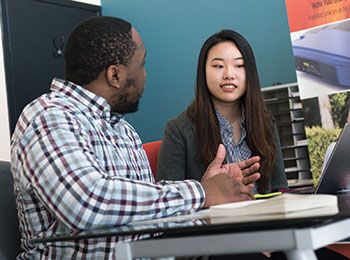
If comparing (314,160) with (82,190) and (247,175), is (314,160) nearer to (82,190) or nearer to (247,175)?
(247,175)

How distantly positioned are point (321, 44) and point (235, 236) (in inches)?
96.3

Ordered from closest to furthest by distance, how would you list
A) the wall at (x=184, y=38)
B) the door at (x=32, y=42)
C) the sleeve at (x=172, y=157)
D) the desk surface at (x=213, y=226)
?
the desk surface at (x=213, y=226), the sleeve at (x=172, y=157), the wall at (x=184, y=38), the door at (x=32, y=42)

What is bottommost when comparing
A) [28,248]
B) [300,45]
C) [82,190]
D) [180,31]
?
[28,248]

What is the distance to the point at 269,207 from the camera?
114cm

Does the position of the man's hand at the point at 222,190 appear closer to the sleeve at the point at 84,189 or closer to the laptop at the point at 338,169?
the sleeve at the point at 84,189

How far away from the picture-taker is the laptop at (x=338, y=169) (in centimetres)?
178

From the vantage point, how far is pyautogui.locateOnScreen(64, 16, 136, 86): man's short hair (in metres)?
1.73

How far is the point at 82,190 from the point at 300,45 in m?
2.26

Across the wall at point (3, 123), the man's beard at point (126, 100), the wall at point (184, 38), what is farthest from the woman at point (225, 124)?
the wall at point (3, 123)

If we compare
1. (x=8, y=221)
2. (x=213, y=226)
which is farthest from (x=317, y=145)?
(x=213, y=226)

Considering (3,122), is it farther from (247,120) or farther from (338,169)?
(338,169)

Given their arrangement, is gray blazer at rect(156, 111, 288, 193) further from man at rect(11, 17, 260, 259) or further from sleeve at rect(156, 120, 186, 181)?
man at rect(11, 17, 260, 259)

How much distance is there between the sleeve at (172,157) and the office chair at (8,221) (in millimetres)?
801

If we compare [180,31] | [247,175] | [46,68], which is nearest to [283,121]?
[180,31]
